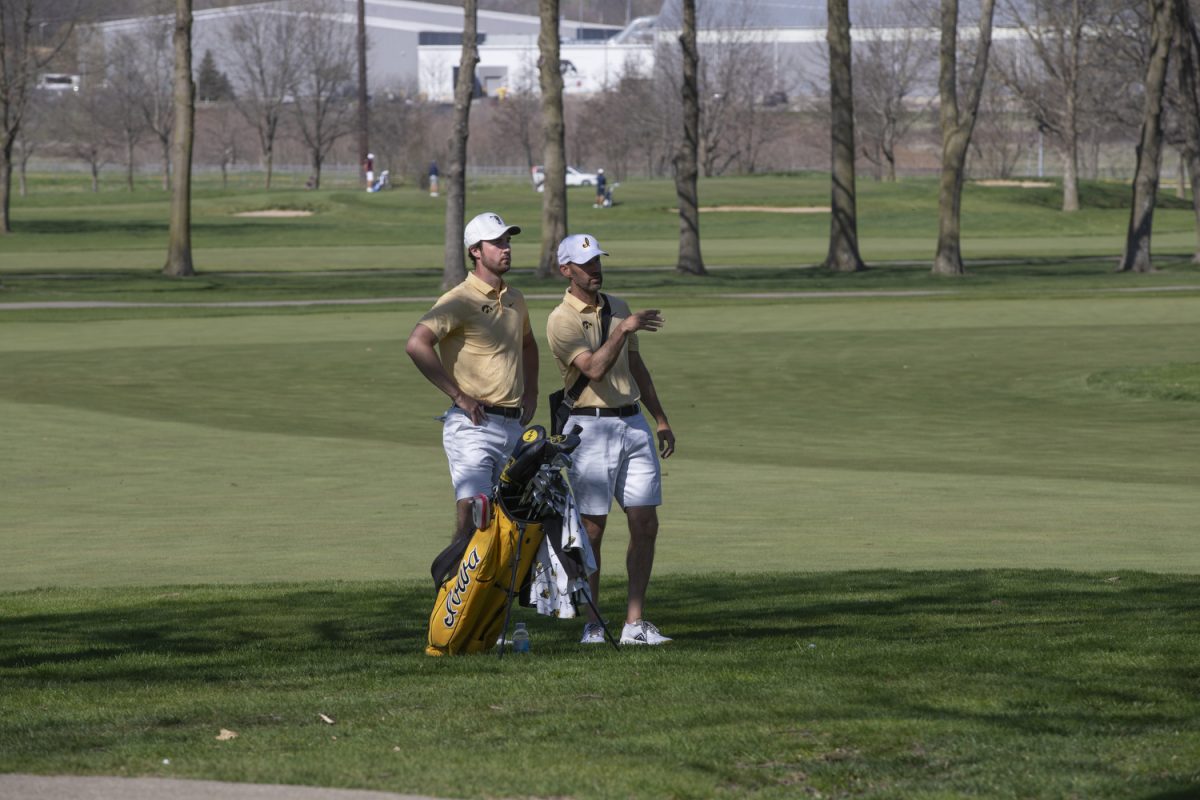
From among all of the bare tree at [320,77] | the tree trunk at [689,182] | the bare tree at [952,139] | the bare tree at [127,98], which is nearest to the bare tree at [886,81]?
the bare tree at [320,77]

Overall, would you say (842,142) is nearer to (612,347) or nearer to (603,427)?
(603,427)

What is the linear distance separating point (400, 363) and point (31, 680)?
21.8 m

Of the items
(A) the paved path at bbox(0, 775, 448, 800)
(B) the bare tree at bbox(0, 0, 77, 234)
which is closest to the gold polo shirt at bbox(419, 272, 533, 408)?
(A) the paved path at bbox(0, 775, 448, 800)

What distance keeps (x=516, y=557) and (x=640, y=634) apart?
898 mm

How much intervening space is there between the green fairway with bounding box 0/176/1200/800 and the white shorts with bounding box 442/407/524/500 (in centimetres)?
85

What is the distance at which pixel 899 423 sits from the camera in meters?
23.2

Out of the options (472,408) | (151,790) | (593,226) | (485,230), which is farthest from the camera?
(593,226)

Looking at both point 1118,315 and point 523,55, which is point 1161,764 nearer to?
point 1118,315

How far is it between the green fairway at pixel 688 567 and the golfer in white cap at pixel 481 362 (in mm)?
947

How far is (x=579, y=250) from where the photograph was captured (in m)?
8.99

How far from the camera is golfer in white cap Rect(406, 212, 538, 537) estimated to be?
9.40 metres

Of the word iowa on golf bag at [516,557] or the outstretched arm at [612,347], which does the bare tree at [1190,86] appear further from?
the word iowa on golf bag at [516,557]

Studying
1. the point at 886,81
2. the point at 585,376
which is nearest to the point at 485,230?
the point at 585,376

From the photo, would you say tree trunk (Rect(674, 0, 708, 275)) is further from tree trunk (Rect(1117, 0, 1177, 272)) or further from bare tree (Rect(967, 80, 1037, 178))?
bare tree (Rect(967, 80, 1037, 178))
